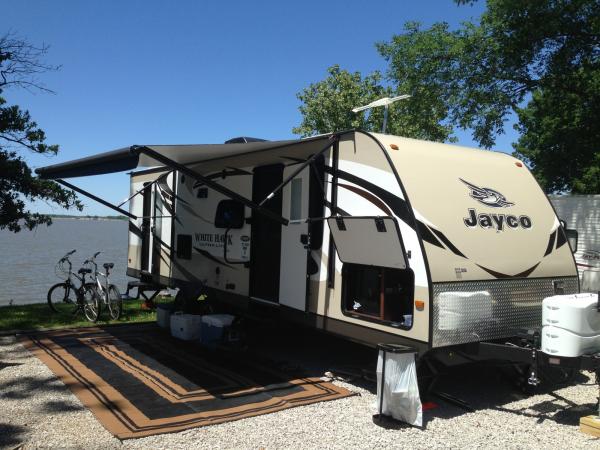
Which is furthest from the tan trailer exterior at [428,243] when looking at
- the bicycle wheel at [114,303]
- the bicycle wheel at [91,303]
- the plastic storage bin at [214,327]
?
the bicycle wheel at [91,303]

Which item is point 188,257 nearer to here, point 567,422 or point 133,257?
point 133,257

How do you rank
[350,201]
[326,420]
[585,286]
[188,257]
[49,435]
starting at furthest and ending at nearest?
[188,257] < [585,286] < [350,201] < [326,420] < [49,435]

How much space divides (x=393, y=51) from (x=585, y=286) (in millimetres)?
11883

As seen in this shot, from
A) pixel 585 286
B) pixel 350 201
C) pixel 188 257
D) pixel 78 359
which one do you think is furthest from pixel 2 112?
pixel 585 286

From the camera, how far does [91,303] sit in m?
9.59

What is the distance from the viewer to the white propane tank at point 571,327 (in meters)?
4.67

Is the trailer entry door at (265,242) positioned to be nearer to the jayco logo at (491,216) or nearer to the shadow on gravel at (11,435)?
the jayco logo at (491,216)

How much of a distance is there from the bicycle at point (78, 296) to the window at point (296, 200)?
14.8 ft

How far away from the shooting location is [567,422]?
16.6 ft

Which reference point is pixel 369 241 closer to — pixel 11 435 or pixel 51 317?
pixel 11 435

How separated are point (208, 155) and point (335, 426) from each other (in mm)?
3776

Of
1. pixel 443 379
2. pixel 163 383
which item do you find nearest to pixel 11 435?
pixel 163 383

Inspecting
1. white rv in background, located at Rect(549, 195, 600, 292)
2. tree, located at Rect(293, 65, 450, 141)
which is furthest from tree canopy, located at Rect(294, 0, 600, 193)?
tree, located at Rect(293, 65, 450, 141)

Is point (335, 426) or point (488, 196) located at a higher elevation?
point (488, 196)
